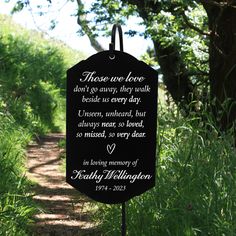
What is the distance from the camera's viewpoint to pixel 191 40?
8.40 m

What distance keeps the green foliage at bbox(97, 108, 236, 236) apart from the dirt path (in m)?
0.37

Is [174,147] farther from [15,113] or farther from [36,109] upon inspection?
[36,109]

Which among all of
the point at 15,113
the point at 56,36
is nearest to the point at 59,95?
the point at 15,113

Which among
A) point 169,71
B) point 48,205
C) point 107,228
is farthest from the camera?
point 169,71

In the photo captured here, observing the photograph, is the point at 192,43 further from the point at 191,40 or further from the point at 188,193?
the point at 188,193

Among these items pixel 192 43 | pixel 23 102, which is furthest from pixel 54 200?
pixel 23 102

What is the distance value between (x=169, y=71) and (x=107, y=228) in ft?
15.6

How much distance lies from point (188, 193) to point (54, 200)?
2.82 metres

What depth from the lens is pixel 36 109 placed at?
40.0 feet

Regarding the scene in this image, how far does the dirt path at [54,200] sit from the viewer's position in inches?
224

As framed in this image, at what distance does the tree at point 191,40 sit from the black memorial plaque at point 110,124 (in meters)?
1.44

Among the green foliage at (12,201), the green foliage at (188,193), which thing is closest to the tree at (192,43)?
the green foliage at (188,193)

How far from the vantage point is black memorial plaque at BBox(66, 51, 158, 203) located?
436cm

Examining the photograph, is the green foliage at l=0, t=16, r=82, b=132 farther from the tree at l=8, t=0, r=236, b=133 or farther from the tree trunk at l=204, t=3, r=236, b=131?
the tree trunk at l=204, t=3, r=236, b=131
